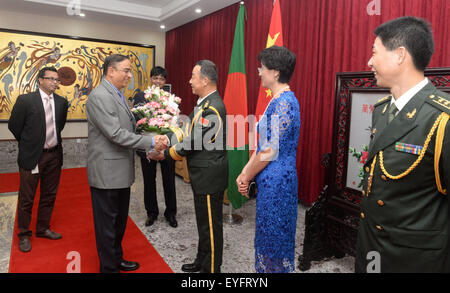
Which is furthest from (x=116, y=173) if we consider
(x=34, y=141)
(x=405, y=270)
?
(x=405, y=270)

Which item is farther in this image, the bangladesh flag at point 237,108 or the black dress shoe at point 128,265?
the bangladesh flag at point 237,108

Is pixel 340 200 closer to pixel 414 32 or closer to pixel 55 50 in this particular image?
pixel 414 32

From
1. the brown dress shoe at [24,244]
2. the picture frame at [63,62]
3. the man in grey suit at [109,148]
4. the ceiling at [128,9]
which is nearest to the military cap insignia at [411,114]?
the man in grey suit at [109,148]

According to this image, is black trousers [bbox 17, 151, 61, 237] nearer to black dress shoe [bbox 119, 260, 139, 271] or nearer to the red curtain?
black dress shoe [bbox 119, 260, 139, 271]

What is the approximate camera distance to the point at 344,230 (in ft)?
8.48

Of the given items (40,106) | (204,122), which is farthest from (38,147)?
(204,122)

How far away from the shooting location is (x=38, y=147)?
282cm

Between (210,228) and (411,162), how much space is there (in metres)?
1.50

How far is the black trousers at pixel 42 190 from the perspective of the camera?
284cm

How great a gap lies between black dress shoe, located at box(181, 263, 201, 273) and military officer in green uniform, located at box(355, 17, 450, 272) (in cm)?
163

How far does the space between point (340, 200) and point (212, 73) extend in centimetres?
149

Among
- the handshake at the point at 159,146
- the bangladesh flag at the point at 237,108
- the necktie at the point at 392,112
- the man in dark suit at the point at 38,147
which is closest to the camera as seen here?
the necktie at the point at 392,112

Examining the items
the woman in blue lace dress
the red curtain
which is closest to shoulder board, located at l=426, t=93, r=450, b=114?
the woman in blue lace dress

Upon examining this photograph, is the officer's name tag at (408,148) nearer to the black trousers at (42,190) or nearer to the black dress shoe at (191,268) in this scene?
the black dress shoe at (191,268)
